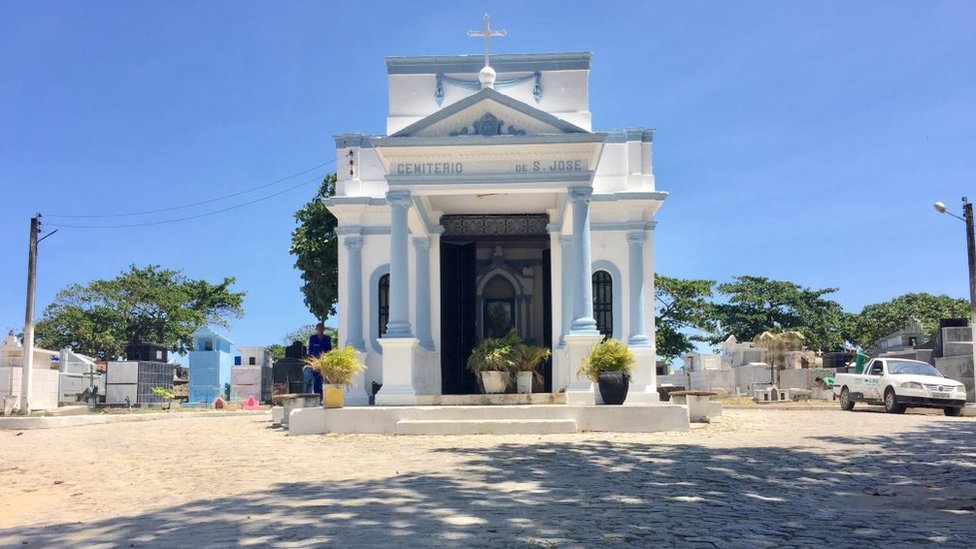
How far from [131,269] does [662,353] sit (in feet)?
102

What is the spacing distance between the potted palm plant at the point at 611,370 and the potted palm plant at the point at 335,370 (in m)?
4.04

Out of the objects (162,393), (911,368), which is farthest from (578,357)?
(162,393)

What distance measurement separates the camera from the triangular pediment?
15.4 metres

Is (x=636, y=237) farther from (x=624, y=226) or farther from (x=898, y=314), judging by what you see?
(x=898, y=314)

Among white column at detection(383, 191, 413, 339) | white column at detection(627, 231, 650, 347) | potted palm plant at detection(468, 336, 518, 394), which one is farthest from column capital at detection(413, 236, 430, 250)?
white column at detection(627, 231, 650, 347)

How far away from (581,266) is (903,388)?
9989 millimetres

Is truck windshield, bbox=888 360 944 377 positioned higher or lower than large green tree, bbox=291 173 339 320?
lower

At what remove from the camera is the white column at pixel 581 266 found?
581 inches

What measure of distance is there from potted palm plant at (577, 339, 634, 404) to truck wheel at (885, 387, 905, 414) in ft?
31.7

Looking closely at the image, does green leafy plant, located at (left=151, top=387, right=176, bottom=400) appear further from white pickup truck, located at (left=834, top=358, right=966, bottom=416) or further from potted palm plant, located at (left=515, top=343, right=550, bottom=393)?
white pickup truck, located at (left=834, top=358, right=966, bottom=416)

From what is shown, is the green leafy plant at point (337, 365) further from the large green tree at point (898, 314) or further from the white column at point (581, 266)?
the large green tree at point (898, 314)

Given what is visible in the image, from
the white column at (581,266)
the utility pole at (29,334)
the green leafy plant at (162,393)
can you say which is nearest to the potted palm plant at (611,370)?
the white column at (581,266)

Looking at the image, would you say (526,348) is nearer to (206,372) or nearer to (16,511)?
(16,511)

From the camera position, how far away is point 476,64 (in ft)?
61.5
